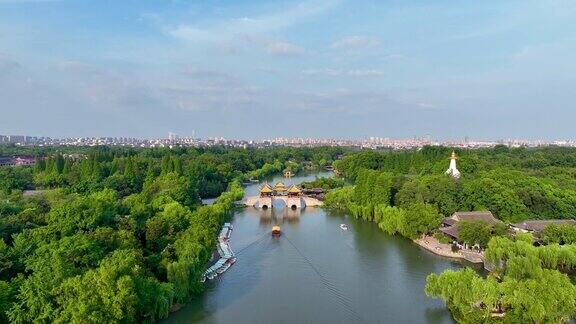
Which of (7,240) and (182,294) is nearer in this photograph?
(182,294)

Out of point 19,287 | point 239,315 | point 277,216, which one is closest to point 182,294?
point 239,315

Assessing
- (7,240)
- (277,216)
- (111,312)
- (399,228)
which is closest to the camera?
(111,312)

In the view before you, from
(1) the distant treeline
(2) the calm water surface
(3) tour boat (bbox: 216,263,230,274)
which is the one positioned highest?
(1) the distant treeline

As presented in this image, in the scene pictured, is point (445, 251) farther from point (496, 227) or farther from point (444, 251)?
point (496, 227)

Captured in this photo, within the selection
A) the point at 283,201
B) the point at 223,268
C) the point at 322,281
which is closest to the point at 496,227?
the point at 322,281

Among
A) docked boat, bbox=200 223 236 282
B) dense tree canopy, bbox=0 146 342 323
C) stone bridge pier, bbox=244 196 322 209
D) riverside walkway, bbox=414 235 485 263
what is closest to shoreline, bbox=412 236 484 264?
riverside walkway, bbox=414 235 485 263

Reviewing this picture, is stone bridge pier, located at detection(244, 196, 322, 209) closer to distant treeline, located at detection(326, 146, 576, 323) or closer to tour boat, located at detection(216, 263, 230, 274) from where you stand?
distant treeline, located at detection(326, 146, 576, 323)

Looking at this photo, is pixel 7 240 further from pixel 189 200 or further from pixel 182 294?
pixel 189 200

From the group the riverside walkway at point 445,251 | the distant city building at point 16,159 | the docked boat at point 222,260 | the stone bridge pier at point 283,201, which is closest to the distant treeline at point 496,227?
the riverside walkway at point 445,251
